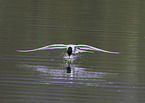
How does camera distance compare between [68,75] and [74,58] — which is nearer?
[68,75]

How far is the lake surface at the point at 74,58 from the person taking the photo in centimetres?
588

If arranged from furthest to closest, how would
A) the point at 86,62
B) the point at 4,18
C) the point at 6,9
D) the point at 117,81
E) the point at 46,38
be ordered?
the point at 6,9 → the point at 4,18 → the point at 46,38 → the point at 86,62 → the point at 117,81

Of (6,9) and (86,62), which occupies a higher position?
(6,9)

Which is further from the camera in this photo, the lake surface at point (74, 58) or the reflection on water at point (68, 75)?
the reflection on water at point (68, 75)

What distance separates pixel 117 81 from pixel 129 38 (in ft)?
9.17

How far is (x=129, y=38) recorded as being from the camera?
353 inches

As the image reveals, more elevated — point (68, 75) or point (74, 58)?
point (74, 58)

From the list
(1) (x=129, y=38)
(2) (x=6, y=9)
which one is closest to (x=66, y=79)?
(1) (x=129, y=38)

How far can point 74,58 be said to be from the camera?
7.55 metres

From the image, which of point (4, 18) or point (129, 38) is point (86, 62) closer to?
point (129, 38)

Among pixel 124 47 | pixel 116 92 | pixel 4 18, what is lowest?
pixel 116 92

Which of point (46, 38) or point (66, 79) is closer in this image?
point (66, 79)

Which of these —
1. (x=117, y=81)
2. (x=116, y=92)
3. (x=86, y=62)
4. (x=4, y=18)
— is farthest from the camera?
(x=4, y=18)

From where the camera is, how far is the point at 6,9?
11742mm
